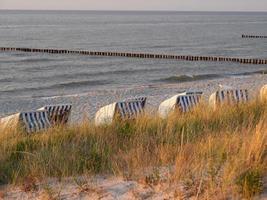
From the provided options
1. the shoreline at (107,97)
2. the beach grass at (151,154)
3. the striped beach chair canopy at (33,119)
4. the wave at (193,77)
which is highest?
the beach grass at (151,154)

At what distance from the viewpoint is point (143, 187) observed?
547cm

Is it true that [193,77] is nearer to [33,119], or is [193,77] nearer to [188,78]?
[188,78]

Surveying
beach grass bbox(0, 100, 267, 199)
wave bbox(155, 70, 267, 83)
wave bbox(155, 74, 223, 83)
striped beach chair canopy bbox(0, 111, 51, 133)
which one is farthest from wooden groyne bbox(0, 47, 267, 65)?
beach grass bbox(0, 100, 267, 199)

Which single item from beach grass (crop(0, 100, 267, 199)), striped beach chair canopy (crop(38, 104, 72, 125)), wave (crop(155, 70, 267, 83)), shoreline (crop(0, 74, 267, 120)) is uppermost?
beach grass (crop(0, 100, 267, 199))

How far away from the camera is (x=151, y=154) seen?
258 inches

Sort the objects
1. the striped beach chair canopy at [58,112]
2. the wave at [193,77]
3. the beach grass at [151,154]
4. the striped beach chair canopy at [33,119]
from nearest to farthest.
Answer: the beach grass at [151,154], the striped beach chair canopy at [33,119], the striped beach chair canopy at [58,112], the wave at [193,77]

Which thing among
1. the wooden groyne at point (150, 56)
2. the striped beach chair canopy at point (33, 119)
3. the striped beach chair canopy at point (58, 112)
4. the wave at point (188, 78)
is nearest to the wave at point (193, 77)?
the wave at point (188, 78)

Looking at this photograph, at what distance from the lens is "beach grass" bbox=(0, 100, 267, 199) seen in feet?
17.2

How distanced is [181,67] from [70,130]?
32.3 meters

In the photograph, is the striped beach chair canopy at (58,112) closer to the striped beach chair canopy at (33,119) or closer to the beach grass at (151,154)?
the striped beach chair canopy at (33,119)

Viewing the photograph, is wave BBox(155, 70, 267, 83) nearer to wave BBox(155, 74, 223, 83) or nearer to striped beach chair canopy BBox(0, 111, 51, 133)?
wave BBox(155, 74, 223, 83)

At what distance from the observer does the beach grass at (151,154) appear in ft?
17.2

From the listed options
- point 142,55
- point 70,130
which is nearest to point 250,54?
point 142,55

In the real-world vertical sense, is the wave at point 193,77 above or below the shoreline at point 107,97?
below
